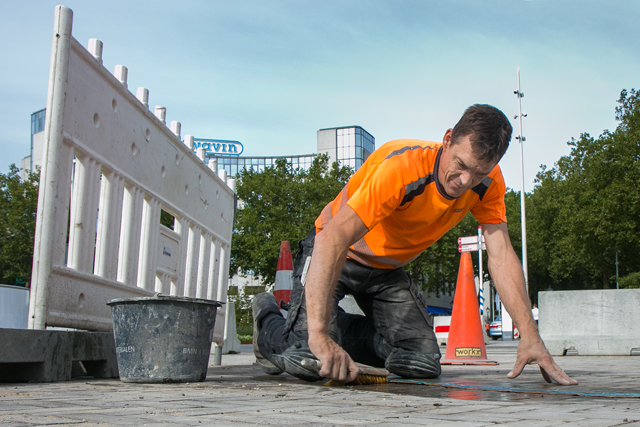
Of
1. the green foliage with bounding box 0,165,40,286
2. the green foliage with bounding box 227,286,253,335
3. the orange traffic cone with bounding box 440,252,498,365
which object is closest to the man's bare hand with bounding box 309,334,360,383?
the orange traffic cone with bounding box 440,252,498,365

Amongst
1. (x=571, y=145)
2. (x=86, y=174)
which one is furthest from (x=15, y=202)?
(x=86, y=174)

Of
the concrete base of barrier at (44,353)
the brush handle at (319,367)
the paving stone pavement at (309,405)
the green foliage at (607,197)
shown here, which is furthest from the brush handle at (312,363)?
the green foliage at (607,197)

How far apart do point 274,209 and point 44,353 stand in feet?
107

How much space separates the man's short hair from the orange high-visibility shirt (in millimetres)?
303

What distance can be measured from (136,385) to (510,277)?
8.05ft

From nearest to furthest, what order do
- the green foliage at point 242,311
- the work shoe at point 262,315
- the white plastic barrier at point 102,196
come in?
1. the white plastic barrier at point 102,196
2. the work shoe at point 262,315
3. the green foliage at point 242,311

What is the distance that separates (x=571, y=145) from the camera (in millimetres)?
33281

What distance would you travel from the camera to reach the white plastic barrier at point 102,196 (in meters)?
4.10

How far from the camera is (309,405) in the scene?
2713 millimetres

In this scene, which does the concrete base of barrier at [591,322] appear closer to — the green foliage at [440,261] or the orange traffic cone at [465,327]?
the orange traffic cone at [465,327]

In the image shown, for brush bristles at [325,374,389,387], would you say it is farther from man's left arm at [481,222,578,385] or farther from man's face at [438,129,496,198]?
man's face at [438,129,496,198]

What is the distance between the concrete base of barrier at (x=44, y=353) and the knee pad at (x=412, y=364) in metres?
2.06

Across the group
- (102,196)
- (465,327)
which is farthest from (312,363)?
(465,327)

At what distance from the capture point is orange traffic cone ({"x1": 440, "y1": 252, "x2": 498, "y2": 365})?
807 cm
